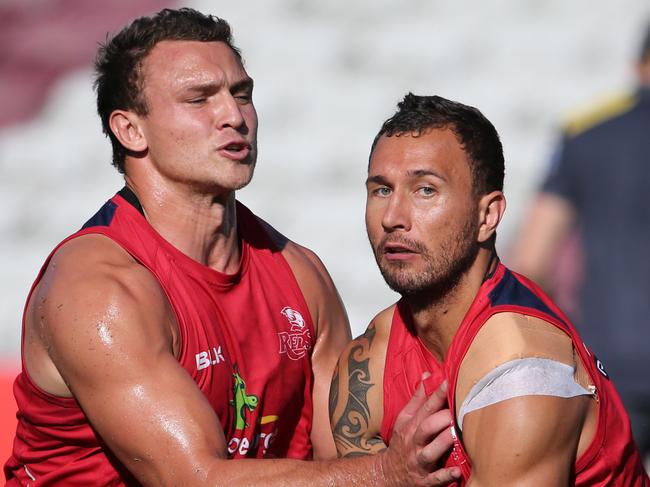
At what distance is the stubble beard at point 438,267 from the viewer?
3.62 m

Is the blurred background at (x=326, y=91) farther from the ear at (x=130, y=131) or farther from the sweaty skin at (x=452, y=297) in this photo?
the sweaty skin at (x=452, y=297)

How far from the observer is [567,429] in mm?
3291

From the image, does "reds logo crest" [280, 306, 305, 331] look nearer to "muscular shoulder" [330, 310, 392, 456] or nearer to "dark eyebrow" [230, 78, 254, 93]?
"muscular shoulder" [330, 310, 392, 456]

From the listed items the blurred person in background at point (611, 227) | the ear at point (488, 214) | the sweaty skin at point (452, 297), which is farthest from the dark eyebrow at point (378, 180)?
the blurred person in background at point (611, 227)

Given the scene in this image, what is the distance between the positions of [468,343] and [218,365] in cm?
81

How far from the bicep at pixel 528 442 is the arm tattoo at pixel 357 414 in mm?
685

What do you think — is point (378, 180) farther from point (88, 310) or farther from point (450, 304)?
point (88, 310)

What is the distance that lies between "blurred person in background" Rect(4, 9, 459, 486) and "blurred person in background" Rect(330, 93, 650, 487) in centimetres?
19

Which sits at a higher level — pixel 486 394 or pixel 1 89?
pixel 1 89

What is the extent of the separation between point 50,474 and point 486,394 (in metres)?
1.45

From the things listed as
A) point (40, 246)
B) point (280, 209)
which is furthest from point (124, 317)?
point (40, 246)

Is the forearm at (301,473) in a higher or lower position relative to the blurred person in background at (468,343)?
lower

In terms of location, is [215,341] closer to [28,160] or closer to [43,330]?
[43,330]

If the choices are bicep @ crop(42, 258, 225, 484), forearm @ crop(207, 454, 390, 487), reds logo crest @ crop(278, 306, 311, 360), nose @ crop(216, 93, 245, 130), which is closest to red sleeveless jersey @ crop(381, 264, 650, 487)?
forearm @ crop(207, 454, 390, 487)
